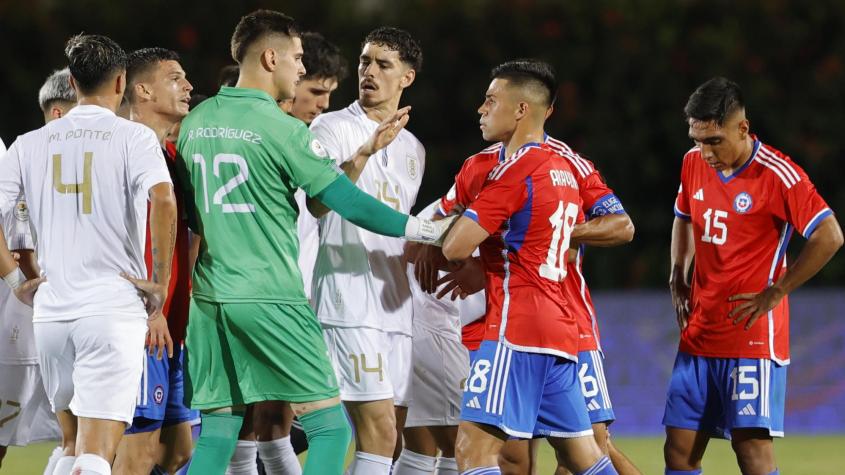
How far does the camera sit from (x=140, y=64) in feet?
17.0

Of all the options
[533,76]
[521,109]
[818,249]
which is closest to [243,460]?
[521,109]

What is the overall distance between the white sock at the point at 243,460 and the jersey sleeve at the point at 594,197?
2.00 metres

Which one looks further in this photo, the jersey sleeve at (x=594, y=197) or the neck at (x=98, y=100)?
the jersey sleeve at (x=594, y=197)

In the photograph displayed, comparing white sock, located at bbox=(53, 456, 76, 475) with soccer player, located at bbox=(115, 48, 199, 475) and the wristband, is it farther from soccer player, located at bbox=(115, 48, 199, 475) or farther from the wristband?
the wristband

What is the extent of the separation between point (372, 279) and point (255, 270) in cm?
97

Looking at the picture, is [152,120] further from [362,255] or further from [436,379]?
[436,379]

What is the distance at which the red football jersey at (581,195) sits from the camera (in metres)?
5.17

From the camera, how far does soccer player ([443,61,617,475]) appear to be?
178 inches

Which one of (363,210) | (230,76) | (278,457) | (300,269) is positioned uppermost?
(230,76)

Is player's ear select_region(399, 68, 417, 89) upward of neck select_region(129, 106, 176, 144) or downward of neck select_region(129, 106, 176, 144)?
upward

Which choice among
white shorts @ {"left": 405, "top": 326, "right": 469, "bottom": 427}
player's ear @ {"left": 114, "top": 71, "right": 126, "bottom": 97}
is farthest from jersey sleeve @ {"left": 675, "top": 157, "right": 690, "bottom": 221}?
player's ear @ {"left": 114, "top": 71, "right": 126, "bottom": 97}

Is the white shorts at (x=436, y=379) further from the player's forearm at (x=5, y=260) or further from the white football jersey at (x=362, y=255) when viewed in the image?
the player's forearm at (x=5, y=260)

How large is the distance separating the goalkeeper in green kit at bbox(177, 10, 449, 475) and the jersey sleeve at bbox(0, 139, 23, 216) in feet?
2.19

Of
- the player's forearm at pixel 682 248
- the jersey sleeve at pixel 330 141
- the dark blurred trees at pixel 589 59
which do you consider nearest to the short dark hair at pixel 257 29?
the jersey sleeve at pixel 330 141
